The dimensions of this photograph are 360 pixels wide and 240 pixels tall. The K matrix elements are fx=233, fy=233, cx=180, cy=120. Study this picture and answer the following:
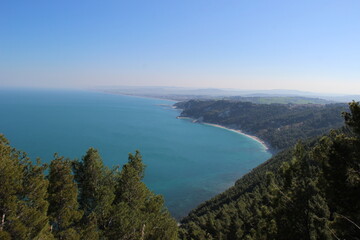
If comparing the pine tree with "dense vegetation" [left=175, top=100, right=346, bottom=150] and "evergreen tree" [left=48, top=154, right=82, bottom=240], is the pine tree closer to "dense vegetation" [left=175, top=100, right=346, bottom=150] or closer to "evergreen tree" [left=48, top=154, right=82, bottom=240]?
"evergreen tree" [left=48, top=154, right=82, bottom=240]

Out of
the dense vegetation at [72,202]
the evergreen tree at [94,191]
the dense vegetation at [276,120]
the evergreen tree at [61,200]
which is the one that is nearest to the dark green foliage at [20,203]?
the dense vegetation at [72,202]

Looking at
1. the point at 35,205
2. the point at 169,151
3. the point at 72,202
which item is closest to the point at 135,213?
the point at 72,202

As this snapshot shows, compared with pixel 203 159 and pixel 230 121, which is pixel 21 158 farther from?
pixel 230 121

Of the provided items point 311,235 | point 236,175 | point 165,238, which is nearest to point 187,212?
point 236,175

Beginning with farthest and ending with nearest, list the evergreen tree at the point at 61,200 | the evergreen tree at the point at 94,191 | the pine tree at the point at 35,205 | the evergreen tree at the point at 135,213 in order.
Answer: the evergreen tree at the point at 94,191
the evergreen tree at the point at 135,213
the evergreen tree at the point at 61,200
the pine tree at the point at 35,205

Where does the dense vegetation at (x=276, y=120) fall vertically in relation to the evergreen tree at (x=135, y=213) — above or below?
below

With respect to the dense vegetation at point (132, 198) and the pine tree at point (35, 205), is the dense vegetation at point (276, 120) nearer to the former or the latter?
the dense vegetation at point (132, 198)

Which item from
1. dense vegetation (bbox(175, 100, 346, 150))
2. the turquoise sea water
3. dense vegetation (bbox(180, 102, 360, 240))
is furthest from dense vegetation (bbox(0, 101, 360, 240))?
dense vegetation (bbox(175, 100, 346, 150))

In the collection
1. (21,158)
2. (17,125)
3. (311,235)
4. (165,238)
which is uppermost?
(21,158)

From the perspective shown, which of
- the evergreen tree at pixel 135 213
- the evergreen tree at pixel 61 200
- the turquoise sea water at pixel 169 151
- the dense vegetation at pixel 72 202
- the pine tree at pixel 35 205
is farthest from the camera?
the turquoise sea water at pixel 169 151
